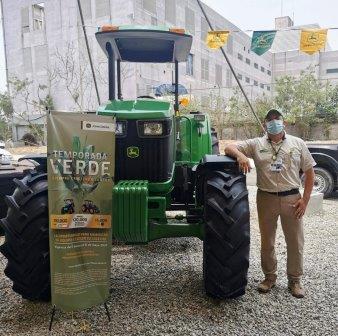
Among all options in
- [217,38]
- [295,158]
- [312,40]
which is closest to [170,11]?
[312,40]

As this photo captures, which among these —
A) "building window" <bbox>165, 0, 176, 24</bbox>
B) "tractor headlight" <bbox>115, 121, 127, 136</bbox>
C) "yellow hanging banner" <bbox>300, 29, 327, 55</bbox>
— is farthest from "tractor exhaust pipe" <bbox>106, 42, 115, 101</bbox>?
"building window" <bbox>165, 0, 176, 24</bbox>

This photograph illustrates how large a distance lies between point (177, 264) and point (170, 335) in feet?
4.93

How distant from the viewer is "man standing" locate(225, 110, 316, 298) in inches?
140

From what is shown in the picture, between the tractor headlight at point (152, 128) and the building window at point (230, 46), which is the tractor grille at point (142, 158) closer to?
the tractor headlight at point (152, 128)

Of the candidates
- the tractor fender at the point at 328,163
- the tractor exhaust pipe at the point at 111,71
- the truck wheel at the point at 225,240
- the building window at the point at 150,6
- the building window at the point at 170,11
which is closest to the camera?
the truck wheel at the point at 225,240

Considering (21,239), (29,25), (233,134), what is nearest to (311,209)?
(21,239)

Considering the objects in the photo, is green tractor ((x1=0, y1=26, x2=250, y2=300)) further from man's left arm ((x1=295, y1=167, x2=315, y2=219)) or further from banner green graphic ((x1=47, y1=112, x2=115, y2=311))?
man's left arm ((x1=295, y1=167, x2=315, y2=219))

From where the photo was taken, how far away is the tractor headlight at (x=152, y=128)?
3.56 meters

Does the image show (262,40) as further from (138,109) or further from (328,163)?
(138,109)

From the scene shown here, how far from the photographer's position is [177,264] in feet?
14.4

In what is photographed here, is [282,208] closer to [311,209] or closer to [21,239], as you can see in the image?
[21,239]

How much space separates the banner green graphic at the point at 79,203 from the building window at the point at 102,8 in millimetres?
28013

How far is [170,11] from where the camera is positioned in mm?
30906

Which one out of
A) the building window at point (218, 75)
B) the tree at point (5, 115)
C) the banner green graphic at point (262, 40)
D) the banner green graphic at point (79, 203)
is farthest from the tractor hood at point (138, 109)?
the building window at point (218, 75)
